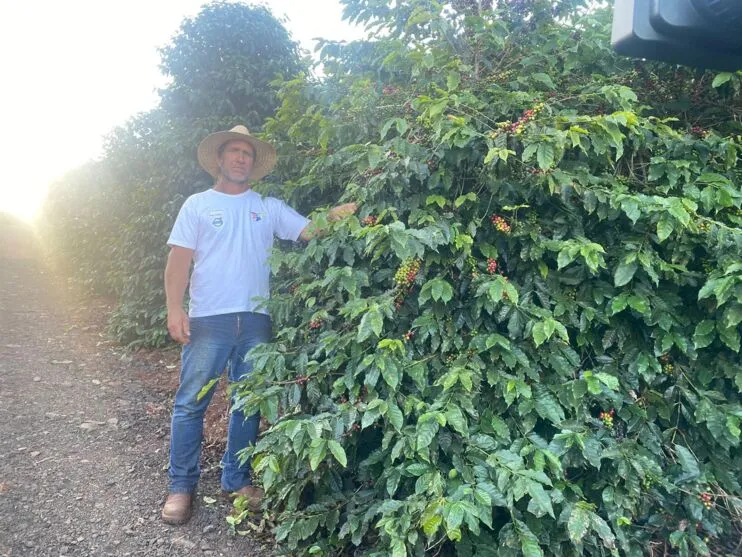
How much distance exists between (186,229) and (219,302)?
0.43 meters

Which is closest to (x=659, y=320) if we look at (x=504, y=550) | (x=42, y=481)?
(x=504, y=550)

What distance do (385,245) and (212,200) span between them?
4.15 ft

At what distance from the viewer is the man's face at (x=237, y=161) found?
10.2ft

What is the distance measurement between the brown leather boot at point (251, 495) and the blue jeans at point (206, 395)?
0.10ft

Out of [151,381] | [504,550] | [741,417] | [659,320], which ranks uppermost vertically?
[659,320]

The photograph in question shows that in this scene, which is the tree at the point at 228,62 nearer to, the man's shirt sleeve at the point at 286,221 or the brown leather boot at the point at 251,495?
the man's shirt sleeve at the point at 286,221

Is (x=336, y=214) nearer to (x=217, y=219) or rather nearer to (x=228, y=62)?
(x=217, y=219)

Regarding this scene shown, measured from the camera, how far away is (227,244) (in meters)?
2.97

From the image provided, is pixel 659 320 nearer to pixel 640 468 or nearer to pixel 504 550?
pixel 640 468

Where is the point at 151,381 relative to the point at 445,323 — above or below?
below

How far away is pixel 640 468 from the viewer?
209 centimetres

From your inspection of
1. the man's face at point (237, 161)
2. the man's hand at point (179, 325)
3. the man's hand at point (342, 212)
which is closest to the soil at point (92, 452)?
the man's hand at point (179, 325)

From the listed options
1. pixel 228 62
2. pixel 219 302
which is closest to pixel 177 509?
pixel 219 302

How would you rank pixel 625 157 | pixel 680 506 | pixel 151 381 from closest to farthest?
1. pixel 680 506
2. pixel 625 157
3. pixel 151 381
